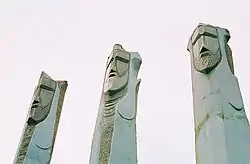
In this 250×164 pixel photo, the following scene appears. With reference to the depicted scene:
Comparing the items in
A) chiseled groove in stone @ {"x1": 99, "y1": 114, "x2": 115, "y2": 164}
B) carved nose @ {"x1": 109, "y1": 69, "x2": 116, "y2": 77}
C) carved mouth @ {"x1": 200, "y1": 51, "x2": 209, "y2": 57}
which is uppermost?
carved nose @ {"x1": 109, "y1": 69, "x2": 116, "y2": 77}

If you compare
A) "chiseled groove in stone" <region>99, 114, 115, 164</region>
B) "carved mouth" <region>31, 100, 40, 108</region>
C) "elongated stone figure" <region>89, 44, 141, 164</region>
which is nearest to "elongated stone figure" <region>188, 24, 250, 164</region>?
"elongated stone figure" <region>89, 44, 141, 164</region>

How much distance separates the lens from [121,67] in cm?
894

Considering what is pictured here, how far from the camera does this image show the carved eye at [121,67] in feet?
28.9

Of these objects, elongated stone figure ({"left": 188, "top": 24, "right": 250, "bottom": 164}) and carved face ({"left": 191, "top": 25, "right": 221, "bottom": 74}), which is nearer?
elongated stone figure ({"left": 188, "top": 24, "right": 250, "bottom": 164})

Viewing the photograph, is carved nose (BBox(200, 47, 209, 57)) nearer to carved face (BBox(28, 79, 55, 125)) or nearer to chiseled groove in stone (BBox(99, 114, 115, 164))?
chiseled groove in stone (BBox(99, 114, 115, 164))

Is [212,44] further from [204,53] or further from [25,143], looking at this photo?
[25,143]

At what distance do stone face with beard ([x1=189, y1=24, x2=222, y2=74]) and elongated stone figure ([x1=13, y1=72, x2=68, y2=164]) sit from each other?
3413 mm

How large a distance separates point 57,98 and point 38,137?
1162 millimetres

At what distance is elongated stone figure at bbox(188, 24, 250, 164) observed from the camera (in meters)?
6.20

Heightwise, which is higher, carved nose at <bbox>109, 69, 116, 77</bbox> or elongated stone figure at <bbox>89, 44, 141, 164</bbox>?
carved nose at <bbox>109, 69, 116, 77</bbox>

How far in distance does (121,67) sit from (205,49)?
1990 mm

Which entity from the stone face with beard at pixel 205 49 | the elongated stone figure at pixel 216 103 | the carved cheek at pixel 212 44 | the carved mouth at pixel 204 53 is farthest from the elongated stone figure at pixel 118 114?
the carved cheek at pixel 212 44

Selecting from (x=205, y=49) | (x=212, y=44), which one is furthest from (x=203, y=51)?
(x=212, y=44)

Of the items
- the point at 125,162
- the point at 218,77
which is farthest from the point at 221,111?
the point at 125,162
